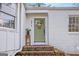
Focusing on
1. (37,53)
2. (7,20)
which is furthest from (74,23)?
(7,20)

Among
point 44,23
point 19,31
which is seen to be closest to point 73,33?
point 44,23

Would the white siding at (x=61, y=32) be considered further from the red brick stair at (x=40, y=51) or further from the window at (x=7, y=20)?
the window at (x=7, y=20)

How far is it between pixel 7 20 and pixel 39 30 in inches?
Answer: 13.4

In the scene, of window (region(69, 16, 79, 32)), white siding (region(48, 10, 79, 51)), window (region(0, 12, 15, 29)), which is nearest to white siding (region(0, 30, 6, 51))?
window (region(0, 12, 15, 29))

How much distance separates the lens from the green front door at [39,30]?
355 centimetres

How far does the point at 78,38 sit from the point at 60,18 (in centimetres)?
27

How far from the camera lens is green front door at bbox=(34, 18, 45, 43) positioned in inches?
140

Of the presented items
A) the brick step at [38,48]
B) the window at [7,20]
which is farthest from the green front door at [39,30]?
the window at [7,20]

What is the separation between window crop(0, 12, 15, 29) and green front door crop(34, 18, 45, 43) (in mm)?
236

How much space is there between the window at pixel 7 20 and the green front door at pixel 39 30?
24 centimetres

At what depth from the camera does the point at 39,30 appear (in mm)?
3557

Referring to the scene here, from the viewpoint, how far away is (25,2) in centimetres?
Answer: 350

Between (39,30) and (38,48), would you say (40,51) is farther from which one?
(39,30)

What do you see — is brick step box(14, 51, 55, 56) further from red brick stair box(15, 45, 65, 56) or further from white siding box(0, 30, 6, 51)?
white siding box(0, 30, 6, 51)
